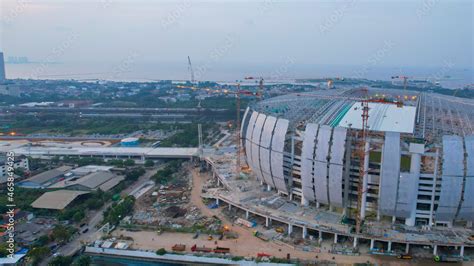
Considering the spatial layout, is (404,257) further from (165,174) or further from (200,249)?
(165,174)

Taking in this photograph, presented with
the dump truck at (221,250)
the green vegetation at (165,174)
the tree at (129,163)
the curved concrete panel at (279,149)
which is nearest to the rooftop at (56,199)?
the green vegetation at (165,174)

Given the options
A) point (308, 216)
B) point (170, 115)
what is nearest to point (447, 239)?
point (308, 216)

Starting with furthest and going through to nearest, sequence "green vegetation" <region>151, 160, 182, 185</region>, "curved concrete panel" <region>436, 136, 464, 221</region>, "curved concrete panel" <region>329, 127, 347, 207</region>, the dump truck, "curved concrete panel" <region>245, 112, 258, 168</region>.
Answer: "green vegetation" <region>151, 160, 182, 185</region>
"curved concrete panel" <region>245, 112, 258, 168</region>
"curved concrete panel" <region>329, 127, 347, 207</region>
the dump truck
"curved concrete panel" <region>436, 136, 464, 221</region>

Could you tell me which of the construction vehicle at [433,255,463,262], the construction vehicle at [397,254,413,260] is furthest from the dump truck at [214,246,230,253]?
the construction vehicle at [433,255,463,262]

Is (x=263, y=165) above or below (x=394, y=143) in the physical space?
below

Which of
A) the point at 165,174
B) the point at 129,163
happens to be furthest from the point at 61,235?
the point at 129,163

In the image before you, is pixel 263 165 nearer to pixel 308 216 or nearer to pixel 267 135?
pixel 267 135

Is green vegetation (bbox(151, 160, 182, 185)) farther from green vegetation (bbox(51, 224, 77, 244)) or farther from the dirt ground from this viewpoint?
green vegetation (bbox(51, 224, 77, 244))
